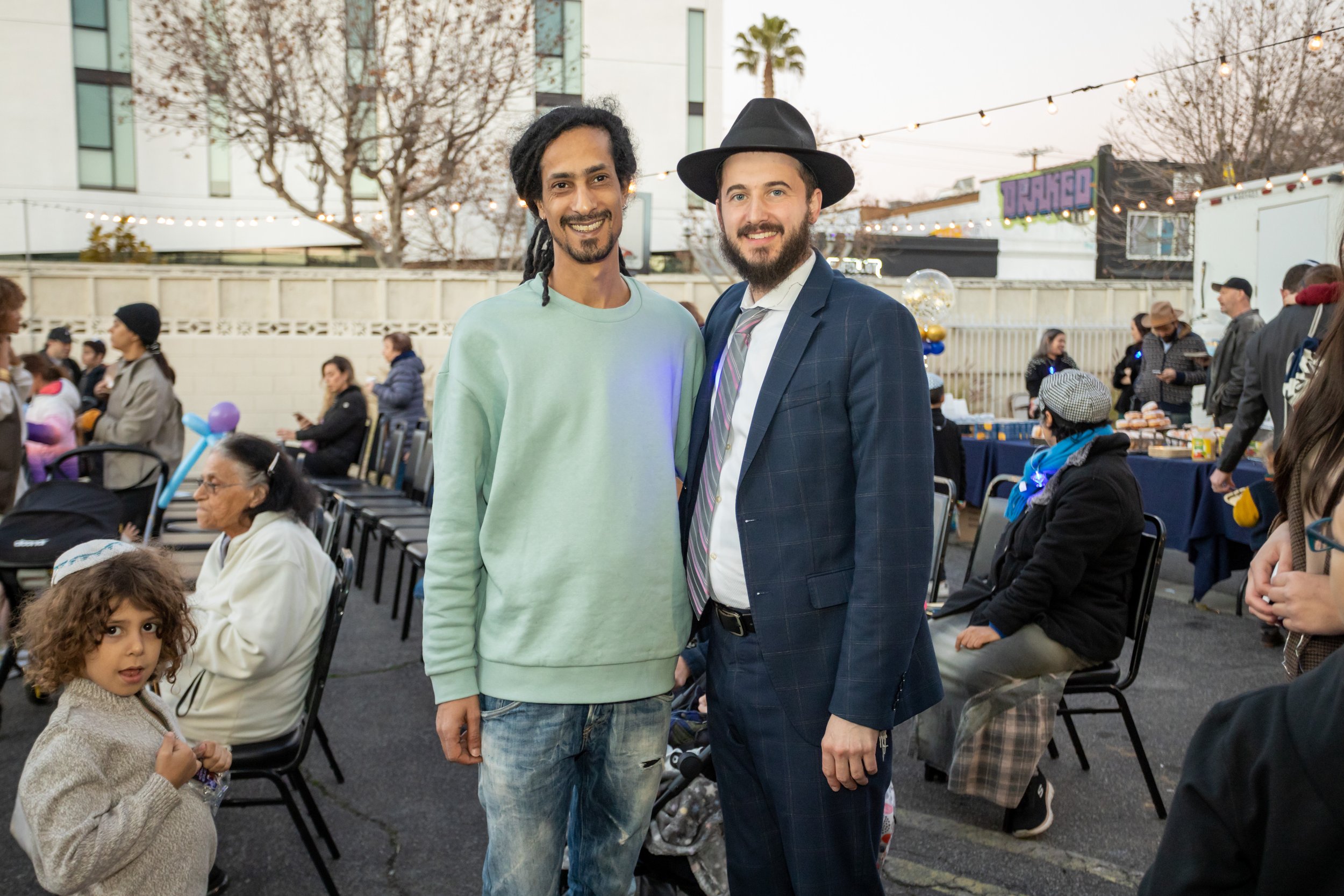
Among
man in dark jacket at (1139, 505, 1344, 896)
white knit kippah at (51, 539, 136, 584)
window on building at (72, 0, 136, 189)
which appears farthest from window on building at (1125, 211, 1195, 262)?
man in dark jacket at (1139, 505, 1344, 896)

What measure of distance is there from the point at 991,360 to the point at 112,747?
1939 cm

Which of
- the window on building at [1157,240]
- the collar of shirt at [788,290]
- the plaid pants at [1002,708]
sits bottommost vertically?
the plaid pants at [1002,708]

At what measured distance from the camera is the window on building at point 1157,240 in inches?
1164

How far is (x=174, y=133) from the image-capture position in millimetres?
22828

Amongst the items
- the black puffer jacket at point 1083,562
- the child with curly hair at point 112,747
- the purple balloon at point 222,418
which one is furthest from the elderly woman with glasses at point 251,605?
the purple balloon at point 222,418

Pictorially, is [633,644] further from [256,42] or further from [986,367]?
[256,42]

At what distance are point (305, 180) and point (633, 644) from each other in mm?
25435

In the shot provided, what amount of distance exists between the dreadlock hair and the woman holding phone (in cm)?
658

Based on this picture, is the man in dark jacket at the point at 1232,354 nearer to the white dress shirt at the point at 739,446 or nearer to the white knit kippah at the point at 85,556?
the white dress shirt at the point at 739,446

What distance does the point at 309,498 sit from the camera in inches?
128

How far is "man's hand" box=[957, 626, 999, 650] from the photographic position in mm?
3344

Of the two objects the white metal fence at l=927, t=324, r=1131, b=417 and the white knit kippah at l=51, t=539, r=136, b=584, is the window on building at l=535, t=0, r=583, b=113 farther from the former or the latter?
the white knit kippah at l=51, t=539, r=136, b=584

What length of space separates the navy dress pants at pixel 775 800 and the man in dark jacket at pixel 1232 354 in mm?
6316

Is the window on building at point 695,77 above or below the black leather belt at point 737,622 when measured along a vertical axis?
above
